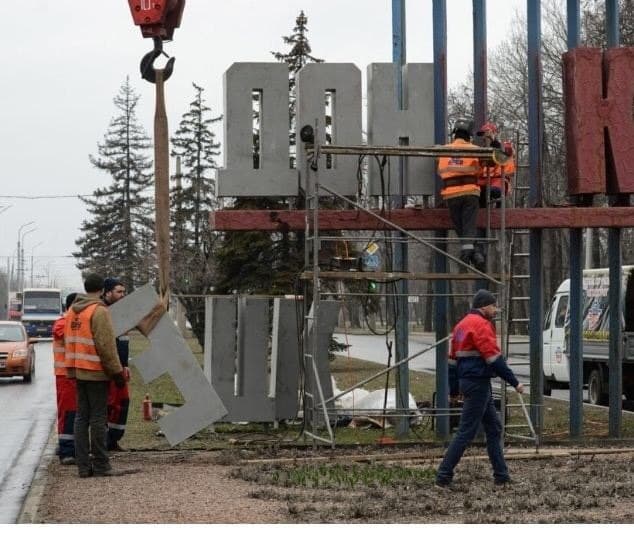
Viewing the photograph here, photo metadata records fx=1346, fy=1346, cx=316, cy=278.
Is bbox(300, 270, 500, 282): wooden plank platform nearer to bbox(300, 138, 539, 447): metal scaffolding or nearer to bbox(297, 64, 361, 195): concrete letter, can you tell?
bbox(300, 138, 539, 447): metal scaffolding

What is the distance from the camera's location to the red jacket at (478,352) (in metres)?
13.1

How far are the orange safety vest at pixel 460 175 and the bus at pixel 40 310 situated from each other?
167 ft

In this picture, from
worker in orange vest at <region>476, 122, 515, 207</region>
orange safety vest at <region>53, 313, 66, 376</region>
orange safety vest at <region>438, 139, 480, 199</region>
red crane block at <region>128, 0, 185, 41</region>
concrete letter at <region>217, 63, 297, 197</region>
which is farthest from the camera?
concrete letter at <region>217, 63, 297, 197</region>

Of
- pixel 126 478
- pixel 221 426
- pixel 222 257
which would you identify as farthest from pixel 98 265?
pixel 126 478

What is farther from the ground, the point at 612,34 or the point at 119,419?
the point at 612,34

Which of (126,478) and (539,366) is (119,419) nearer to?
(126,478)

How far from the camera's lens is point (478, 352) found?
13133 mm

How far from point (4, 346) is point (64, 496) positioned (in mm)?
21472

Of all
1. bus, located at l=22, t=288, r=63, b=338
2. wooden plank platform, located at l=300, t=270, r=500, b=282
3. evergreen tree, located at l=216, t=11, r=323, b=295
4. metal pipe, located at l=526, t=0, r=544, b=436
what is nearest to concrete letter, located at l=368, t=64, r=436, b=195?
metal pipe, located at l=526, t=0, r=544, b=436

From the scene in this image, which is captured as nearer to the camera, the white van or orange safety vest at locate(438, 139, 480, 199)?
orange safety vest at locate(438, 139, 480, 199)

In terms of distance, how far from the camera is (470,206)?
18.0 metres

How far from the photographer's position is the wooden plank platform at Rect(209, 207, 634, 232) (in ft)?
59.7

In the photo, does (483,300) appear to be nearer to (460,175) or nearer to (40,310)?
(460,175)

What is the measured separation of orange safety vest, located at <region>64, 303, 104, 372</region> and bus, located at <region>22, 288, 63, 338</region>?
175ft
